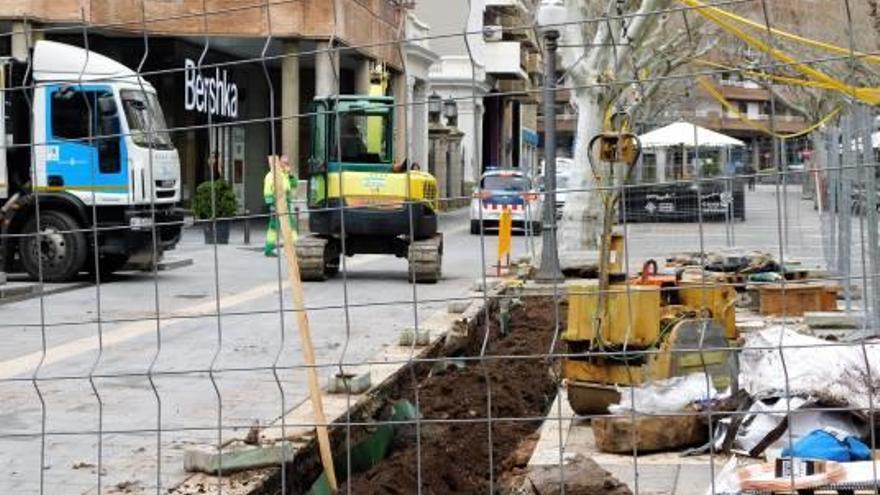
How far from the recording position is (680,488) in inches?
238

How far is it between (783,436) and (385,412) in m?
2.96

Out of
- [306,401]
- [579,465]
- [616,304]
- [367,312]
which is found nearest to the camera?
[579,465]

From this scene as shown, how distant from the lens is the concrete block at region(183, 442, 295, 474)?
623 cm

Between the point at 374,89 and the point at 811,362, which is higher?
the point at 374,89

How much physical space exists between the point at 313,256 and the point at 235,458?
1181 cm

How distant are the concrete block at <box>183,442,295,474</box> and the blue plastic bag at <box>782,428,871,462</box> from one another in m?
2.35

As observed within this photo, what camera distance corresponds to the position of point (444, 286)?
17.9 metres

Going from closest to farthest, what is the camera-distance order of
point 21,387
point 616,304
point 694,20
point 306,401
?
point 616,304, point 306,401, point 21,387, point 694,20

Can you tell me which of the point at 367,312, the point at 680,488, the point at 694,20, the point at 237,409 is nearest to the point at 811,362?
the point at 680,488

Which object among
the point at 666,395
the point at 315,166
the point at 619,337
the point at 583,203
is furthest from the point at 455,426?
the point at 583,203

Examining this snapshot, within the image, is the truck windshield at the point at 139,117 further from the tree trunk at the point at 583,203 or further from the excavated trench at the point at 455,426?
the tree trunk at the point at 583,203

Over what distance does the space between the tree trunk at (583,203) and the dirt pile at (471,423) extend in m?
9.61

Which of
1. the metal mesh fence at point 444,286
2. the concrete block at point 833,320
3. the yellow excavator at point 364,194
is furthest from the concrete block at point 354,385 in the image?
the yellow excavator at point 364,194

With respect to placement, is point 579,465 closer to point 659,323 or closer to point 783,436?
point 783,436
